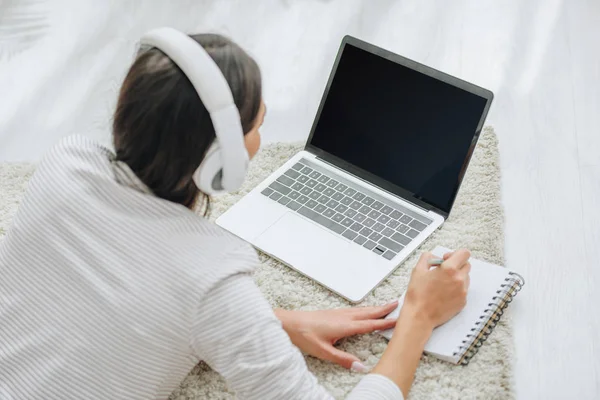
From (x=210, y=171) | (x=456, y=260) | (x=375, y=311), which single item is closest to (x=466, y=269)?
(x=456, y=260)

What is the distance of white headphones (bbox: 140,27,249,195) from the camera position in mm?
899

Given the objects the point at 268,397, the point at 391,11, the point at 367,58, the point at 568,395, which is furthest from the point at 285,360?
the point at 391,11

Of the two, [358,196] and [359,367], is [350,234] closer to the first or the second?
[358,196]

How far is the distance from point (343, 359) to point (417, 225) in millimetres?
309

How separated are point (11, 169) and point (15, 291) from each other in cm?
74

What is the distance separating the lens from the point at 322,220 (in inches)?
56.9

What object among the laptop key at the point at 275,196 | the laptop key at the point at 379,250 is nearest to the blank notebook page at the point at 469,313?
the laptop key at the point at 379,250

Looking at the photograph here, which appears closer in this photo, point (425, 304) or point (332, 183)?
point (425, 304)

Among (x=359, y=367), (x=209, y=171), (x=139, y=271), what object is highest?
(x=209, y=171)

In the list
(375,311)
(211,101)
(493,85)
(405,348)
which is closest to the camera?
(211,101)

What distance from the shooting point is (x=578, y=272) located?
57.9 inches

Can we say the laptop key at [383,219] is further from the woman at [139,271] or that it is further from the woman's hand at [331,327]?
the woman at [139,271]

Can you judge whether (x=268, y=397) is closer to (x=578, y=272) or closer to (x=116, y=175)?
(x=116, y=175)

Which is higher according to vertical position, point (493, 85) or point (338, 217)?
point (493, 85)
